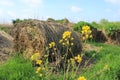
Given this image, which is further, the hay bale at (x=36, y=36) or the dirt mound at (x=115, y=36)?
the dirt mound at (x=115, y=36)

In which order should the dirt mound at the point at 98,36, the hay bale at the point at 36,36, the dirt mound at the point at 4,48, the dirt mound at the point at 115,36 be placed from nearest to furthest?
1. the hay bale at the point at 36,36
2. the dirt mound at the point at 4,48
3. the dirt mound at the point at 98,36
4. the dirt mound at the point at 115,36

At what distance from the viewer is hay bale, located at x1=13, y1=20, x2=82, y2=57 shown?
9891 mm

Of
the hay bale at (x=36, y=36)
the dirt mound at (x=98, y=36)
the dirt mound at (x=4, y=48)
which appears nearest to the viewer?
the hay bale at (x=36, y=36)

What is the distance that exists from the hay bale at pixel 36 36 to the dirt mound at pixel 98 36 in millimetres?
8254

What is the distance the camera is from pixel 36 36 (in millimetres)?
10195

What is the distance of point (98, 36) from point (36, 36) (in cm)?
987

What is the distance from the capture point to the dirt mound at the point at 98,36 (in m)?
19.3

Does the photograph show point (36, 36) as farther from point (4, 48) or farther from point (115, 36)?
point (115, 36)

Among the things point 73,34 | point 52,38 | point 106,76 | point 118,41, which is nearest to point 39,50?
point 52,38

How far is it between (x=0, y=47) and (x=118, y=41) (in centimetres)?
995

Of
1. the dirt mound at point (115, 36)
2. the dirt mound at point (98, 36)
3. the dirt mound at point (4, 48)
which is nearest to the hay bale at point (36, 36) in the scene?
the dirt mound at point (4, 48)

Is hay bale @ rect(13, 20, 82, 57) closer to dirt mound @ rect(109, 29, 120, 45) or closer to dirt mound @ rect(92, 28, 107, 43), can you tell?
dirt mound @ rect(92, 28, 107, 43)

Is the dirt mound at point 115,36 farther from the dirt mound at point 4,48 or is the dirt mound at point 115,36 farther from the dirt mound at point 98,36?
the dirt mound at point 4,48

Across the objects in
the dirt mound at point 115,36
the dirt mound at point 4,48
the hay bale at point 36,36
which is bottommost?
the dirt mound at point 115,36
